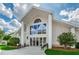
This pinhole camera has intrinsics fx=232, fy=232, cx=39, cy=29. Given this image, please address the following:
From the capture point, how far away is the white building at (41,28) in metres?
3.35

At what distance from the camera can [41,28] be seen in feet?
11.2

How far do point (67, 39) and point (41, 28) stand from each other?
0.41 m

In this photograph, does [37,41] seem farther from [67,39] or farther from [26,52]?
[67,39]

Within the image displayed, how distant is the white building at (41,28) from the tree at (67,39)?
0.17ft

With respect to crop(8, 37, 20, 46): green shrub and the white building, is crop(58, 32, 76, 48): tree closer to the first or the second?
the white building

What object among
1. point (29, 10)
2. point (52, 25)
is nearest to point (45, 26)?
point (52, 25)

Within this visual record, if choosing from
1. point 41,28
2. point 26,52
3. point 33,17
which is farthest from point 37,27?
point 26,52

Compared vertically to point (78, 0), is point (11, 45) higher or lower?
lower

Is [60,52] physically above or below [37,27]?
below

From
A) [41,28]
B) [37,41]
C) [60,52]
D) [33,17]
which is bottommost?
[60,52]

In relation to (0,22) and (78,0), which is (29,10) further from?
(78,0)

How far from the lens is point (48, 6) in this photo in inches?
133

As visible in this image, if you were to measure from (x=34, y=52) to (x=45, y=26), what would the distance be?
411 mm

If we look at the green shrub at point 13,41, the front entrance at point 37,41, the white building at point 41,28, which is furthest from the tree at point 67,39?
the green shrub at point 13,41
